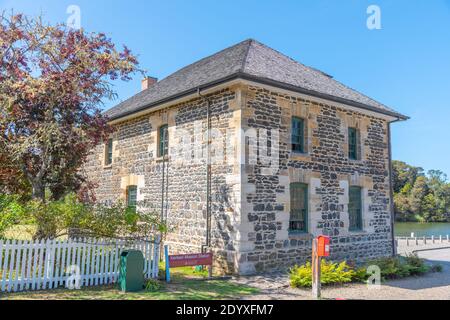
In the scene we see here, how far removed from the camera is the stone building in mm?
10586

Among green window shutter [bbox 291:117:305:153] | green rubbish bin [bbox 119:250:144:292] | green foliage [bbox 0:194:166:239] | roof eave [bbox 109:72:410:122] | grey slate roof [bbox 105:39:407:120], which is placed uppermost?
grey slate roof [bbox 105:39:407:120]

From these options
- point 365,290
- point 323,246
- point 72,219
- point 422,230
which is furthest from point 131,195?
point 422,230

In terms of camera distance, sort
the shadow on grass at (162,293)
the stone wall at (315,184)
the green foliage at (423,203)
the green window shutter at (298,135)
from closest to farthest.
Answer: the shadow on grass at (162,293), the stone wall at (315,184), the green window shutter at (298,135), the green foliage at (423,203)

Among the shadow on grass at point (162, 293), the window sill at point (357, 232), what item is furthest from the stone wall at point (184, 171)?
the window sill at point (357, 232)

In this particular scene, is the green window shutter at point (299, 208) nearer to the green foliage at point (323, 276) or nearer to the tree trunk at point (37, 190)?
the green foliage at point (323, 276)

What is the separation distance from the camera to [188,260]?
920cm

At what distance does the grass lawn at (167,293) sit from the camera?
24.3 ft

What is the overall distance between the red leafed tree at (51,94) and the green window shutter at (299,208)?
599cm

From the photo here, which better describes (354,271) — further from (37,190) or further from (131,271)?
(37,190)

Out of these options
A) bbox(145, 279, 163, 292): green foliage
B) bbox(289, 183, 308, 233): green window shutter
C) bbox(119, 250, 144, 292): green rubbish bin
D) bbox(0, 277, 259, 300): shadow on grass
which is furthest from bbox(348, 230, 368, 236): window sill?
bbox(119, 250, 144, 292): green rubbish bin

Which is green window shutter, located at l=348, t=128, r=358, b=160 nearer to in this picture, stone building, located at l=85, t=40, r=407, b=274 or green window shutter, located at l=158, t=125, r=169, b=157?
stone building, located at l=85, t=40, r=407, b=274

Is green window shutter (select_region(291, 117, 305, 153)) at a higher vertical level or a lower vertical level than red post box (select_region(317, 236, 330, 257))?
higher

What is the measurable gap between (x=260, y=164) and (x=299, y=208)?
2.18m

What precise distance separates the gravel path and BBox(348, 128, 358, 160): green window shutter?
15.9 feet
